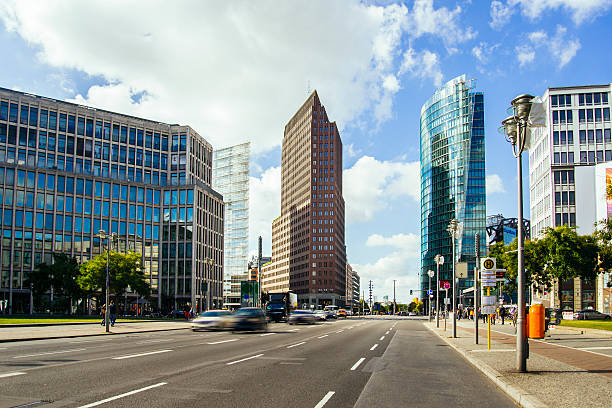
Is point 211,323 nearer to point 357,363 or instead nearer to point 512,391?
point 357,363

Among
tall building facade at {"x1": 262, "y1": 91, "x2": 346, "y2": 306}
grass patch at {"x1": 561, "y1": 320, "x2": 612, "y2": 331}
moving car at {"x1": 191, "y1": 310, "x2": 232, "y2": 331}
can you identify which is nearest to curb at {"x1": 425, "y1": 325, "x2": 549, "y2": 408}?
grass patch at {"x1": 561, "y1": 320, "x2": 612, "y2": 331}

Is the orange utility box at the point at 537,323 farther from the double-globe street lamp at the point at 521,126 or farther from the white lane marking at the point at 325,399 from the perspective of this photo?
the white lane marking at the point at 325,399

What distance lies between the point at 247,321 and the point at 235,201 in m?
115

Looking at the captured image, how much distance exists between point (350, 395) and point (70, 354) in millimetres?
10623

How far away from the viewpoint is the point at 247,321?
3256cm

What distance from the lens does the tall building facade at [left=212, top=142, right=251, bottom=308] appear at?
146 m

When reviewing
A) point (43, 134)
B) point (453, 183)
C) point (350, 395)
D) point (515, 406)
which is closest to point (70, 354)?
point (350, 395)

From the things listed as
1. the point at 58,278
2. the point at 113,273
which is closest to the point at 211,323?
the point at 113,273

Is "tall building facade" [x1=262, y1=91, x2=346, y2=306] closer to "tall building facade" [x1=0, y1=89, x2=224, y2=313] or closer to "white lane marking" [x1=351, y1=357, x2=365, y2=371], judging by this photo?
"tall building facade" [x1=0, y1=89, x2=224, y2=313]

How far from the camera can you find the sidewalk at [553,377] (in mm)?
9055

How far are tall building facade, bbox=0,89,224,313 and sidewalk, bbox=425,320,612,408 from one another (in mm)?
69860

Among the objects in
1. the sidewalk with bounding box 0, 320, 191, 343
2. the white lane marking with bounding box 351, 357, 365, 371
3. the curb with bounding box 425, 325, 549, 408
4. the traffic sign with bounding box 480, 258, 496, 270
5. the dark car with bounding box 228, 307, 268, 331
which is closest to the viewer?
the curb with bounding box 425, 325, 549, 408

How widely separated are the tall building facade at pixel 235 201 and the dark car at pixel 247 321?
113 m

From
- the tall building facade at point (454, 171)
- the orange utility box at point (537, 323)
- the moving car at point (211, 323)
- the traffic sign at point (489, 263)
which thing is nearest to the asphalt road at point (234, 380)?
the orange utility box at point (537, 323)
